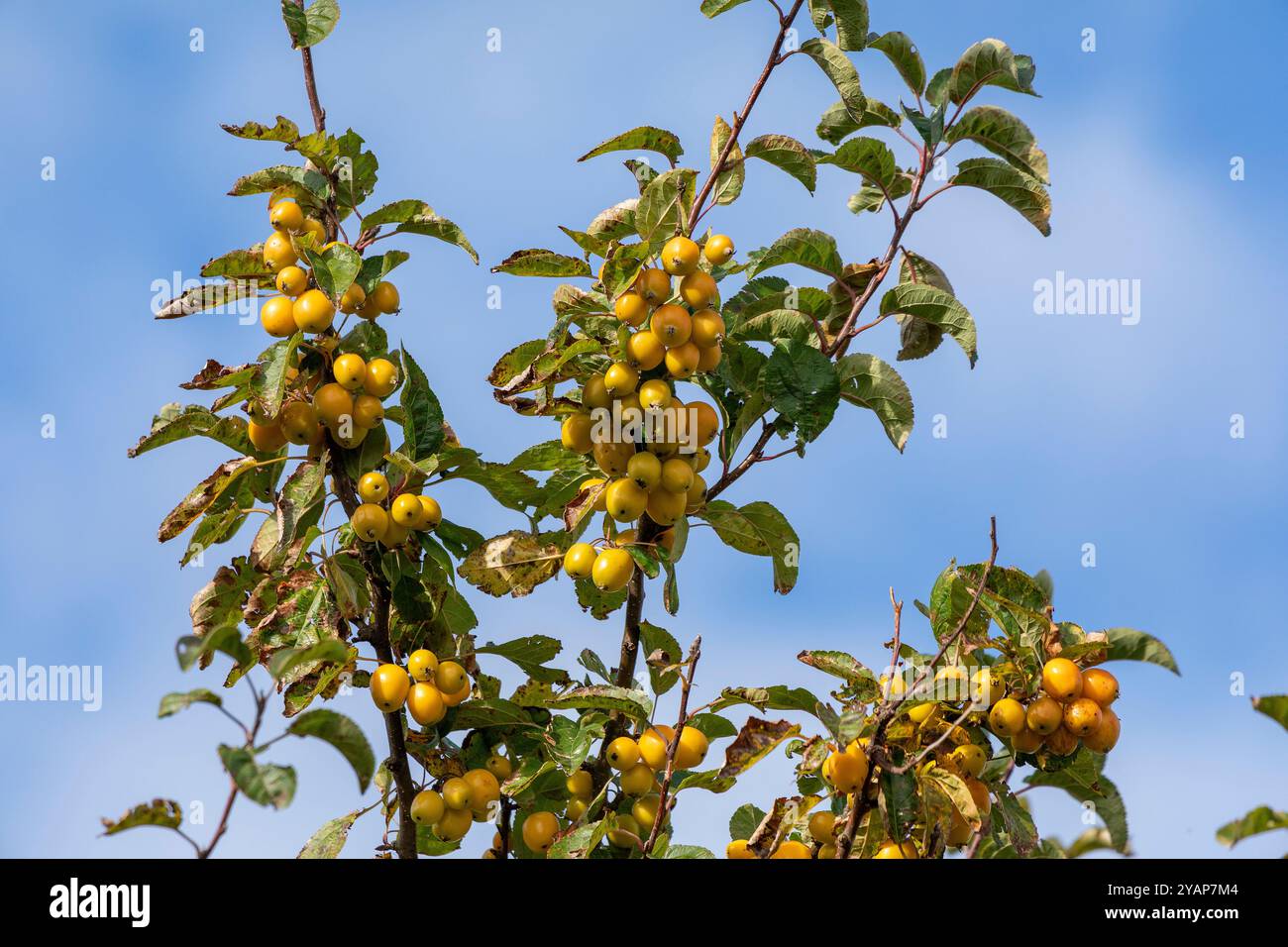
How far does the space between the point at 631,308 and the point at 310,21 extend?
51.4 inches

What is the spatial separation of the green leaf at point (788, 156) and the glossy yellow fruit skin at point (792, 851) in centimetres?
187

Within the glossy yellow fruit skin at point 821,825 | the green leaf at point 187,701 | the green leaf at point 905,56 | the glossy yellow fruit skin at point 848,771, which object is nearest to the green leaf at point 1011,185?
the green leaf at point 905,56

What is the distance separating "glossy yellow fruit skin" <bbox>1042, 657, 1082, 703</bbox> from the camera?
2.96 m

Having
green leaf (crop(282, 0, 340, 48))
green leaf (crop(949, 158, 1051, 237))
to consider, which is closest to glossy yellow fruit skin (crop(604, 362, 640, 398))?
green leaf (crop(949, 158, 1051, 237))

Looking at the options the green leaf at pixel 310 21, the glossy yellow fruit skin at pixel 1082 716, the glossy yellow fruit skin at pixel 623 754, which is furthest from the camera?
the green leaf at pixel 310 21

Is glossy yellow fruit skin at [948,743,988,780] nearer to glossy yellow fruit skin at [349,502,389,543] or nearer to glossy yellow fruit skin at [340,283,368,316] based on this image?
glossy yellow fruit skin at [349,502,389,543]

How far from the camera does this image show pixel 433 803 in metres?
3.31

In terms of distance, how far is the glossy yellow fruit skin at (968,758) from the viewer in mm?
3045

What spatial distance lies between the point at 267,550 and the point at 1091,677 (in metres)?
2.23

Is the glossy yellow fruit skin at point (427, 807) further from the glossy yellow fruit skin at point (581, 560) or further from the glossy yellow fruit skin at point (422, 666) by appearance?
the glossy yellow fruit skin at point (581, 560)

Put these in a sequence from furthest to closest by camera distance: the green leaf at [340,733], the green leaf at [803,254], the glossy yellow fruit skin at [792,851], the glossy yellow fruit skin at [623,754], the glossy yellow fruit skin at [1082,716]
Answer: the green leaf at [803,254] → the glossy yellow fruit skin at [623,754] → the glossy yellow fruit skin at [792,851] → the glossy yellow fruit skin at [1082,716] → the green leaf at [340,733]

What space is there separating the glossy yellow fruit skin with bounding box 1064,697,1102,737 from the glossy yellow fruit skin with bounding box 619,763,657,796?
1.14 m
